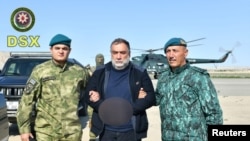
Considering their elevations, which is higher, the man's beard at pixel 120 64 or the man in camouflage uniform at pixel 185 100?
the man's beard at pixel 120 64

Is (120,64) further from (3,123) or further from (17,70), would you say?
(17,70)

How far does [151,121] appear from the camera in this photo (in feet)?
34.8

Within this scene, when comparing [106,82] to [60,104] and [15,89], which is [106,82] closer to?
[60,104]

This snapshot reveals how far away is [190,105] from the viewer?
10.7ft

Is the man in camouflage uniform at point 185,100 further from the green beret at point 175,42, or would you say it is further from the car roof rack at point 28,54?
the car roof rack at point 28,54

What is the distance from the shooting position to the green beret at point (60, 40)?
3.59 metres

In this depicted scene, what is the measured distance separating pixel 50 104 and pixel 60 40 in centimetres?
67

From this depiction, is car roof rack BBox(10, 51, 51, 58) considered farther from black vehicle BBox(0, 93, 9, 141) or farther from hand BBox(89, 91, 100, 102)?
hand BBox(89, 91, 100, 102)

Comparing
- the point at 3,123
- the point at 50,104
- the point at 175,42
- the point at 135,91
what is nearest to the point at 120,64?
the point at 135,91

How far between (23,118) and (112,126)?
0.93 m

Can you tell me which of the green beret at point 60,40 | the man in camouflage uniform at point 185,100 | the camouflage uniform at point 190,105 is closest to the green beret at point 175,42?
the man in camouflage uniform at point 185,100

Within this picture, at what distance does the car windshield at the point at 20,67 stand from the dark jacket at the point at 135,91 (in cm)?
615

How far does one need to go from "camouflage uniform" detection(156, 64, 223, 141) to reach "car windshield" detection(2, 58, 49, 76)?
6608mm

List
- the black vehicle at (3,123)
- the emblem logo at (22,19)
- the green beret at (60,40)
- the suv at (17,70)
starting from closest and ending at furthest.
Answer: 1. the green beret at (60,40)
2. the black vehicle at (3,123)
3. the suv at (17,70)
4. the emblem logo at (22,19)
